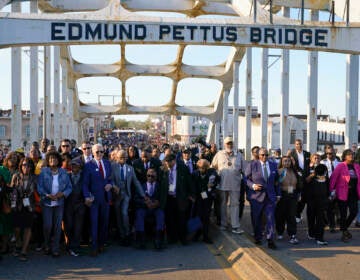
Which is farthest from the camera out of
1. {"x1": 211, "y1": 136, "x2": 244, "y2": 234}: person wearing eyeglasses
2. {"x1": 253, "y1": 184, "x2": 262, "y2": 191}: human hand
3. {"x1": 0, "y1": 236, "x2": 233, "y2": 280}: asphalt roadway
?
{"x1": 211, "y1": 136, "x2": 244, "y2": 234}: person wearing eyeglasses

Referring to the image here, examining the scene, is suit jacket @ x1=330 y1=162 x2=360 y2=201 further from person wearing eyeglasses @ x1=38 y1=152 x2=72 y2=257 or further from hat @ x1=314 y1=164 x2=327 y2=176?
person wearing eyeglasses @ x1=38 y1=152 x2=72 y2=257

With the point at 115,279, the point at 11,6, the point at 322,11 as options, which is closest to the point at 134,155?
the point at 115,279

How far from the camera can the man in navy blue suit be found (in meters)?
7.70

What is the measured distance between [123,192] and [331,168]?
448 cm

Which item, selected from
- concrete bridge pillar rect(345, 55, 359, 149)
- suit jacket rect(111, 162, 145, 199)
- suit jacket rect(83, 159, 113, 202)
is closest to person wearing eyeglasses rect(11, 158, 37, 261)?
suit jacket rect(83, 159, 113, 202)

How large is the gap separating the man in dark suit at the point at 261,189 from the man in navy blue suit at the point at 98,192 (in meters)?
2.40

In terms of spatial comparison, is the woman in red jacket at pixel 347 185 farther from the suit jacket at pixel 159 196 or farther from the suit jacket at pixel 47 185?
the suit jacket at pixel 47 185

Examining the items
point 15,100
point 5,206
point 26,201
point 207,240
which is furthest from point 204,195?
point 15,100

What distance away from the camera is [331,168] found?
10070 millimetres

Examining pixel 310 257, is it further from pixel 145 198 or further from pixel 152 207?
pixel 145 198

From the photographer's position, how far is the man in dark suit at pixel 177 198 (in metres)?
8.41

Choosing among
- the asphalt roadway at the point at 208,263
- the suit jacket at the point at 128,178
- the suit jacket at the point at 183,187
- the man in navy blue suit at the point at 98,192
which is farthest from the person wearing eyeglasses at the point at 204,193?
the man in navy blue suit at the point at 98,192

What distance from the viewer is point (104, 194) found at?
25.8 ft

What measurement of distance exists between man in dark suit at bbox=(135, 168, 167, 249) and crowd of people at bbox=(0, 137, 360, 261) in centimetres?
2
